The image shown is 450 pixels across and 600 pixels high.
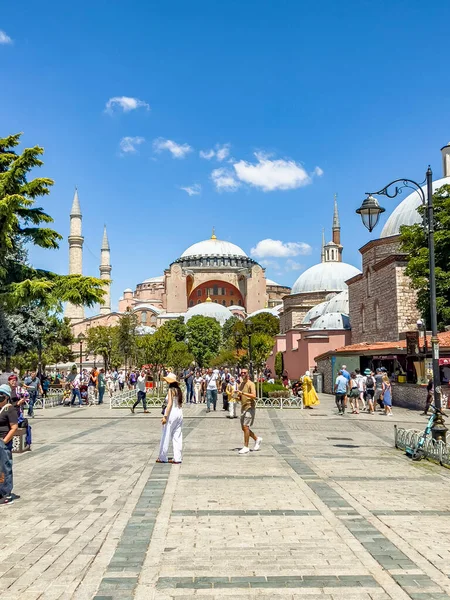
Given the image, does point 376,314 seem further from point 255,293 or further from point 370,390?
point 255,293

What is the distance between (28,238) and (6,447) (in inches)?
655

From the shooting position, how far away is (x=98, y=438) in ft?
40.1

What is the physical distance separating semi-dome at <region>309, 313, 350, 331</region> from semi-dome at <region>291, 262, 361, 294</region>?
1585 centimetres

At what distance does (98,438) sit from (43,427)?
319 centimetres

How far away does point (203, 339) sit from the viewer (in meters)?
65.7

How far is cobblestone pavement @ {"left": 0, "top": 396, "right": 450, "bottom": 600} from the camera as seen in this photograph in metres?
3.98

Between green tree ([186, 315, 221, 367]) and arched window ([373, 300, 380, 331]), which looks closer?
arched window ([373, 300, 380, 331])

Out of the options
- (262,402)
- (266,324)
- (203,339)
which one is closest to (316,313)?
(266,324)

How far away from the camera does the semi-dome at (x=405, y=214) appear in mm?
36438

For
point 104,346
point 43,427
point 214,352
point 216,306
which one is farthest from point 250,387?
point 216,306

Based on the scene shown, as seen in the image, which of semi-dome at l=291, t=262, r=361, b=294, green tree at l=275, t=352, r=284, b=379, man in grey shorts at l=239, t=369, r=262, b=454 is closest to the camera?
man in grey shorts at l=239, t=369, r=262, b=454

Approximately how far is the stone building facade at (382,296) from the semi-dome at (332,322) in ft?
9.60

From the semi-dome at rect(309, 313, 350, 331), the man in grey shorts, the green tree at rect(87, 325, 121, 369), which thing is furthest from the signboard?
the green tree at rect(87, 325, 121, 369)

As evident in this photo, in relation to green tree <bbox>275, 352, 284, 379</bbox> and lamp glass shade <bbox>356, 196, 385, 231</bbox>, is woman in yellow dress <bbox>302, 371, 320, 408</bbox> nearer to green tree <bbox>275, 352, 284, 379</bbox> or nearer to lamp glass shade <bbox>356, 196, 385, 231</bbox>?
lamp glass shade <bbox>356, 196, 385, 231</bbox>
